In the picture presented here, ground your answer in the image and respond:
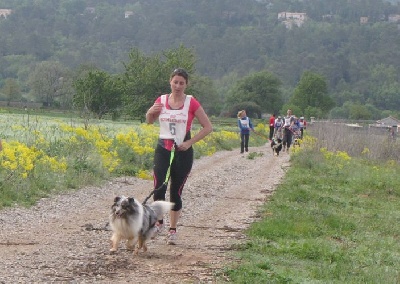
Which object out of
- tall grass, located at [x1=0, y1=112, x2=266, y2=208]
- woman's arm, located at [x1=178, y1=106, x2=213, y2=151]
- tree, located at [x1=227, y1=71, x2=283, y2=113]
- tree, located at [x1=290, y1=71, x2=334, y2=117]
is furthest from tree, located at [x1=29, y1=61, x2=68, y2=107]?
woman's arm, located at [x1=178, y1=106, x2=213, y2=151]

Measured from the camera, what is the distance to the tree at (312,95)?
107250mm

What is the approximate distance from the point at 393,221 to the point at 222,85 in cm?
14521

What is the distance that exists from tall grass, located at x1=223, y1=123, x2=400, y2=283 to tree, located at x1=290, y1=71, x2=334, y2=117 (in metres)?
83.1

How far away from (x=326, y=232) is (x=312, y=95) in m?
96.8

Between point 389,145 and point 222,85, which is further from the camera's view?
point 222,85

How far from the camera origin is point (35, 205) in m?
13.1

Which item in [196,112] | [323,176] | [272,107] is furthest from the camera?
[272,107]

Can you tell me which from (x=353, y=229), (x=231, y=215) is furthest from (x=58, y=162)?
(x=353, y=229)

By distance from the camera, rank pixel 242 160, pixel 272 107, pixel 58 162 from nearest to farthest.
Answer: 1. pixel 58 162
2. pixel 242 160
3. pixel 272 107

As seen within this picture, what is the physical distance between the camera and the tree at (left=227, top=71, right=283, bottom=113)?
4409 inches

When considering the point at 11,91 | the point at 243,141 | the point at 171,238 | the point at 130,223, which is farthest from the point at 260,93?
the point at 130,223

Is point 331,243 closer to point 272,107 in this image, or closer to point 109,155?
point 109,155

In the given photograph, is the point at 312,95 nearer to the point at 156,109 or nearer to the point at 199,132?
the point at 199,132

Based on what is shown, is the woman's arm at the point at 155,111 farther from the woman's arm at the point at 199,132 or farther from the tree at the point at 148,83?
the tree at the point at 148,83
